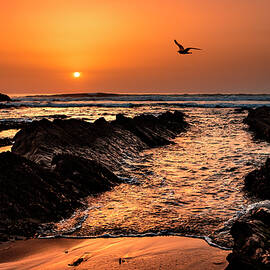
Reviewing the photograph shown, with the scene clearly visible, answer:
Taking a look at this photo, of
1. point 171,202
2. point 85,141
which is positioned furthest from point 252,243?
point 85,141

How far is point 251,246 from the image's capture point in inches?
125

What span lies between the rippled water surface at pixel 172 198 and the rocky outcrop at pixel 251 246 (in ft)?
3.95

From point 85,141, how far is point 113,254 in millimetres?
7007

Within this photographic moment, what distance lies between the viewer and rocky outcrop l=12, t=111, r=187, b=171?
9.25 metres

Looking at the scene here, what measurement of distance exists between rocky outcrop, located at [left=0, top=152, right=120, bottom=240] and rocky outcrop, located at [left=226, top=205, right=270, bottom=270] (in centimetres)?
296

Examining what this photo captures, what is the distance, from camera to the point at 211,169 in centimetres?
941

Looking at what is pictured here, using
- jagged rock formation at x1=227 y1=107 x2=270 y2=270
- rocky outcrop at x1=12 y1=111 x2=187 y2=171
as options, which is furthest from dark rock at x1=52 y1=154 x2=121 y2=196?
jagged rock formation at x1=227 y1=107 x2=270 y2=270

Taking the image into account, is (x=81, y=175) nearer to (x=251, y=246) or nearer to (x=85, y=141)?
(x=85, y=141)

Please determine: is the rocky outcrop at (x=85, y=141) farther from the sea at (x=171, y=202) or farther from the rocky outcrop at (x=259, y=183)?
the rocky outcrop at (x=259, y=183)

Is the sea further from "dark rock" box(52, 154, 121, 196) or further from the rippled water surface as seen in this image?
"dark rock" box(52, 154, 121, 196)

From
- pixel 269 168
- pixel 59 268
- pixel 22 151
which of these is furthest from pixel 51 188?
pixel 269 168

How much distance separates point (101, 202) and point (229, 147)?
27.5 ft

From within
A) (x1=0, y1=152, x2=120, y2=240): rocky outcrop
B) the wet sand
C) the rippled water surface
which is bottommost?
the rippled water surface

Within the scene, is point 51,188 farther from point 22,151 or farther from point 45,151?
point 22,151
